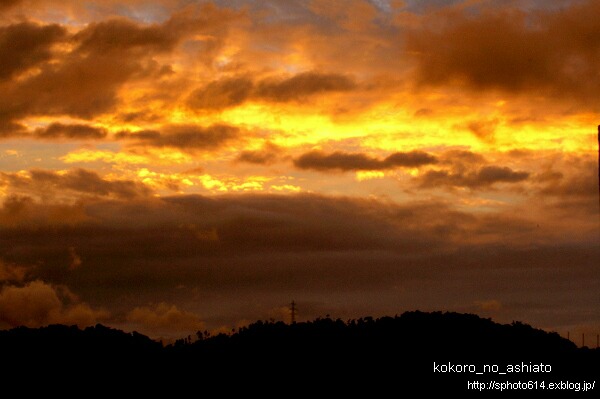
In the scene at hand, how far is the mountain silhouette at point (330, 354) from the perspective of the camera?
6800 cm

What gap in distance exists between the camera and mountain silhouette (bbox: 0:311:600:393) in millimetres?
68000

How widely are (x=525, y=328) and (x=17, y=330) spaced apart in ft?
150

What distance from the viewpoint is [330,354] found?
71.1 metres

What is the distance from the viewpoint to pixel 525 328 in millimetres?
79562

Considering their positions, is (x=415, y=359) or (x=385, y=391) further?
(x=415, y=359)

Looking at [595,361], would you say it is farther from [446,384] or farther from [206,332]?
[206,332]

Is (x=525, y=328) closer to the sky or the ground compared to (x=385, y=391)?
closer to the sky

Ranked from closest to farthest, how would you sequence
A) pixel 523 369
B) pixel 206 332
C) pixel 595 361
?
pixel 523 369, pixel 595 361, pixel 206 332

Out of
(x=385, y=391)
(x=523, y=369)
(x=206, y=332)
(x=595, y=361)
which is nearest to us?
(x=385, y=391)

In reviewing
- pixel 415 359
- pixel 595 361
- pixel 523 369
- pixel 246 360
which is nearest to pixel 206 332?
pixel 246 360

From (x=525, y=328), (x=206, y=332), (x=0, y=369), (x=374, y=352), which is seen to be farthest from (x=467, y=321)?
(x=0, y=369)

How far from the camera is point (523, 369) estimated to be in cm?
7012

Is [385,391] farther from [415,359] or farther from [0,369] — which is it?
[0,369]

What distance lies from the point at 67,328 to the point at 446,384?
1334 inches
